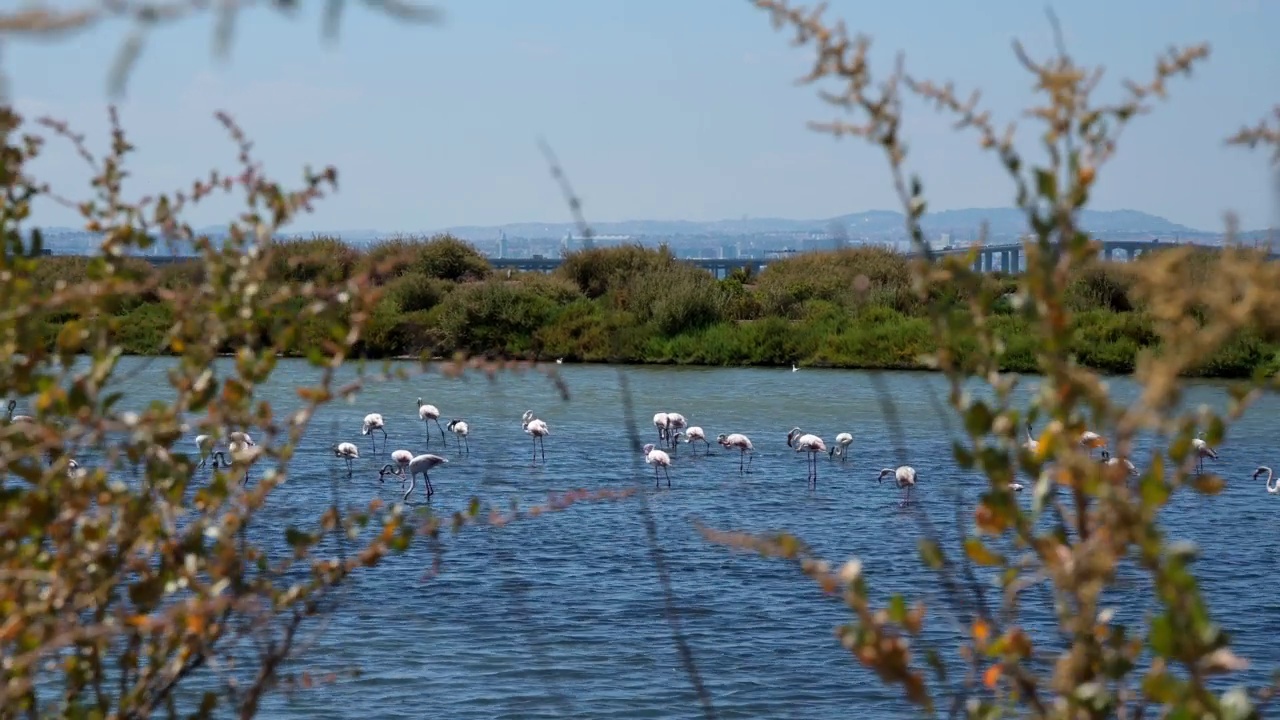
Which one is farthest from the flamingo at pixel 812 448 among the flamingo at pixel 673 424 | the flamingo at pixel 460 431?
the flamingo at pixel 460 431

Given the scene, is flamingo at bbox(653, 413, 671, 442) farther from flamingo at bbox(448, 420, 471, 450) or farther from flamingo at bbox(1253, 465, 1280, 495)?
flamingo at bbox(1253, 465, 1280, 495)

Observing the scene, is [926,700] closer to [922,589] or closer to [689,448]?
[922,589]

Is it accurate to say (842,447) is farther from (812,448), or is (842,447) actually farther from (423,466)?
(423,466)

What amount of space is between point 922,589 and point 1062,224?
362 inches

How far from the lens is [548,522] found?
43.9 ft

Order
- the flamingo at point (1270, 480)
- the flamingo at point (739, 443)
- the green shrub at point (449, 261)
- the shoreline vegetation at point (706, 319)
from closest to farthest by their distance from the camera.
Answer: the flamingo at point (1270, 480) → the flamingo at point (739, 443) → the shoreline vegetation at point (706, 319) → the green shrub at point (449, 261)

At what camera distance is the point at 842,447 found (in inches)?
680

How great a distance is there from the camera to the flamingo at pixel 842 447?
17.1 meters

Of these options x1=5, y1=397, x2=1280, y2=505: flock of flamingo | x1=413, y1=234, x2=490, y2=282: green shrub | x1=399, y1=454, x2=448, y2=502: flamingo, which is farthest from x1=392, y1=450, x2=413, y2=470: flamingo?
x1=413, y1=234, x2=490, y2=282: green shrub

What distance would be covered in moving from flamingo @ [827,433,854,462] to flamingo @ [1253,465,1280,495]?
4187mm

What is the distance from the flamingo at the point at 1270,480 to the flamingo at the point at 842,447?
13.7 feet

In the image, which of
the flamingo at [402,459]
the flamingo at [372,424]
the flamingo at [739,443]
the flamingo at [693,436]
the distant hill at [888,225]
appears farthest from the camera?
the flamingo at [372,424]

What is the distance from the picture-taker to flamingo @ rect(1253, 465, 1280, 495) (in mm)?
14852

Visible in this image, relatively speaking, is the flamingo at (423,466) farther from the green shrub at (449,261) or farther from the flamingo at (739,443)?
the green shrub at (449,261)
